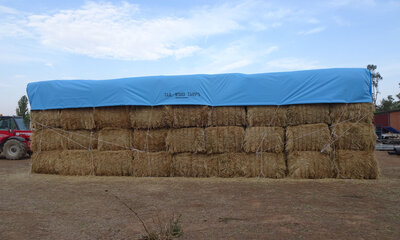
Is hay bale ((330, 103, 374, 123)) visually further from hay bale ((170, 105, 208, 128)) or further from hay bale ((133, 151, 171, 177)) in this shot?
hay bale ((133, 151, 171, 177))

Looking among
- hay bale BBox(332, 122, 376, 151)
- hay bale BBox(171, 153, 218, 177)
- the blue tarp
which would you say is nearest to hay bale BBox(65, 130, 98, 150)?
the blue tarp

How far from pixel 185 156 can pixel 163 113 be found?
1.39 m

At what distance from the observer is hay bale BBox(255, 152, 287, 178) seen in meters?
8.13

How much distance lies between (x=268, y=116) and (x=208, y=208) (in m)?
3.87

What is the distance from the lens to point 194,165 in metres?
8.50

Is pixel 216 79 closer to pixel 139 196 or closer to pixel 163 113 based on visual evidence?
pixel 163 113

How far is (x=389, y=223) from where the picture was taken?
13.9ft

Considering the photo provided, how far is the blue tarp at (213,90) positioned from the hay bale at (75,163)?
1.43 m

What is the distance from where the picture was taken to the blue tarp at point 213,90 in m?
7.91

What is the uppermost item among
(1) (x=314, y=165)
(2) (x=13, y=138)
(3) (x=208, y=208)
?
(2) (x=13, y=138)

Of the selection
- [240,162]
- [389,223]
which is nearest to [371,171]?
[240,162]

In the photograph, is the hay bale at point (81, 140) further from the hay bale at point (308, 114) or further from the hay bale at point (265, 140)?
the hay bale at point (308, 114)

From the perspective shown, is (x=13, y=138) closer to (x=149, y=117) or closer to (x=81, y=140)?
(x=81, y=140)

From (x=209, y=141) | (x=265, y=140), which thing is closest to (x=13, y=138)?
(x=209, y=141)
